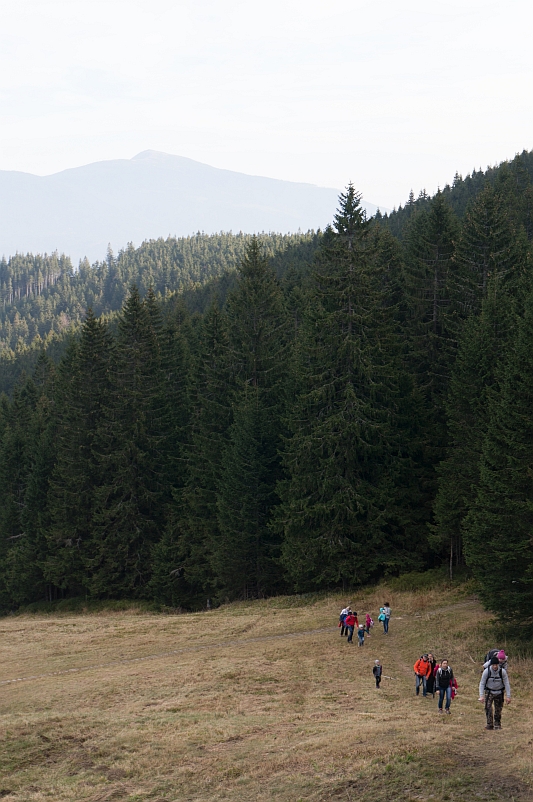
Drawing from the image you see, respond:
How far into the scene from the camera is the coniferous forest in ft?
109

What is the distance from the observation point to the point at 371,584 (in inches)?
1485

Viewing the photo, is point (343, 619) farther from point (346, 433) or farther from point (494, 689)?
point (494, 689)

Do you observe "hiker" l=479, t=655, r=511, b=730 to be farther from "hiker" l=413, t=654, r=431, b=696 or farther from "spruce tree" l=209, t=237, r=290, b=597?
"spruce tree" l=209, t=237, r=290, b=597

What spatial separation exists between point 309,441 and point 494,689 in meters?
22.2

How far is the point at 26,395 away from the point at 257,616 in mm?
49032

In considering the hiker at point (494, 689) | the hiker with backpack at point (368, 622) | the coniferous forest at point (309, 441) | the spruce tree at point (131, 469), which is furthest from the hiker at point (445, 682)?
the spruce tree at point (131, 469)

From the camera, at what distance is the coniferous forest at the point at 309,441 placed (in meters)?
33.2

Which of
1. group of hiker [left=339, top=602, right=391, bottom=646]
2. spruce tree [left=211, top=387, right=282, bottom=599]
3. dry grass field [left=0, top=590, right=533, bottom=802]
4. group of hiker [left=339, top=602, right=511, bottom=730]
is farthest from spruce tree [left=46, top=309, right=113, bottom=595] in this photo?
group of hiker [left=339, top=602, right=511, bottom=730]

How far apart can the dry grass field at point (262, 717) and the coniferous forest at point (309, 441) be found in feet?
14.7

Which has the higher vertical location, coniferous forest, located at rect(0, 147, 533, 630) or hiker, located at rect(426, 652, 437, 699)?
coniferous forest, located at rect(0, 147, 533, 630)

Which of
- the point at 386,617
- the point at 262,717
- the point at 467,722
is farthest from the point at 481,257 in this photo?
the point at 262,717

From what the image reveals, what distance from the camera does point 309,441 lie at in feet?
124

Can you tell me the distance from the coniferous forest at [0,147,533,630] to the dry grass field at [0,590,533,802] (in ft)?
14.7

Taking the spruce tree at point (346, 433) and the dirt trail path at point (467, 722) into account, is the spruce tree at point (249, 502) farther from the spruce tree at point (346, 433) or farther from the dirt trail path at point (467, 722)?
the dirt trail path at point (467, 722)
